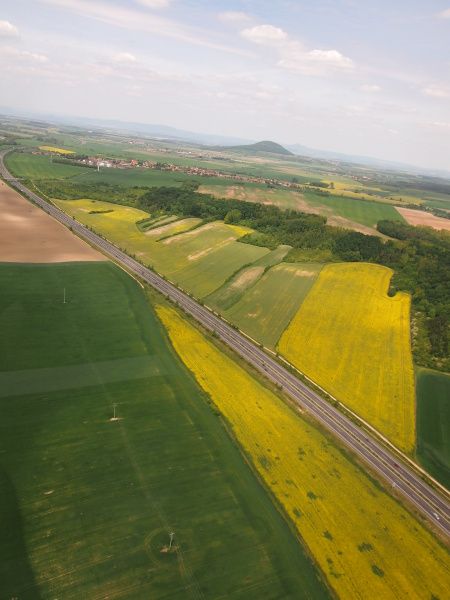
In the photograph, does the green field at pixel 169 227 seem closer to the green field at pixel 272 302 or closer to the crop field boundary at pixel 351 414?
the green field at pixel 272 302

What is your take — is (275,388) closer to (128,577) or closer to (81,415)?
(81,415)

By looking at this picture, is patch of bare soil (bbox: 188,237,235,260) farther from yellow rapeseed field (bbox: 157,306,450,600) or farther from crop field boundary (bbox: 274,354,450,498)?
yellow rapeseed field (bbox: 157,306,450,600)

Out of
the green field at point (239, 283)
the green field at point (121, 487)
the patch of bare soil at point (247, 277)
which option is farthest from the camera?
the patch of bare soil at point (247, 277)

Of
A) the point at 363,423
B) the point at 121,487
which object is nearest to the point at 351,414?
the point at 363,423

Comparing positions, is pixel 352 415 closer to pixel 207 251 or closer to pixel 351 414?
pixel 351 414

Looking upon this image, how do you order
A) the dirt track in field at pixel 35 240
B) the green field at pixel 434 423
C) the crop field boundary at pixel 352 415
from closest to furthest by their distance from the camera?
1. the crop field boundary at pixel 352 415
2. the green field at pixel 434 423
3. the dirt track in field at pixel 35 240

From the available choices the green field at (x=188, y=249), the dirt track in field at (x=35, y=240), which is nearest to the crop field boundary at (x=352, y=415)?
the green field at (x=188, y=249)
